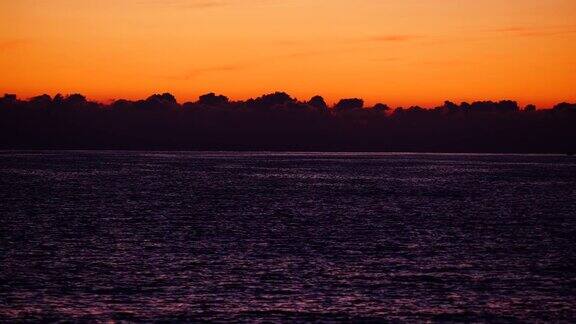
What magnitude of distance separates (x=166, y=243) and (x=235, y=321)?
31904mm

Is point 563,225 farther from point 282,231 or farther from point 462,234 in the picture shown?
point 282,231

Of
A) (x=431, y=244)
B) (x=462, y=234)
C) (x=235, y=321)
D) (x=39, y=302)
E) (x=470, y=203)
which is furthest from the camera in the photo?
(x=470, y=203)

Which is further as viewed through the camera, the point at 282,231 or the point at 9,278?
the point at 282,231

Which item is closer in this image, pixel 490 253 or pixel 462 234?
pixel 490 253

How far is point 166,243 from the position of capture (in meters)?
70.6

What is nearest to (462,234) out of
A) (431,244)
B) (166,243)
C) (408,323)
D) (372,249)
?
(431,244)

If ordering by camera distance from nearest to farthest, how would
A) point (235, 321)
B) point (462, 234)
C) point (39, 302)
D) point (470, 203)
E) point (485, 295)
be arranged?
point (235, 321)
point (39, 302)
point (485, 295)
point (462, 234)
point (470, 203)

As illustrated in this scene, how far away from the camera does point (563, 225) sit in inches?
3664

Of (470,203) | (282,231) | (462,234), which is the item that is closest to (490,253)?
(462,234)

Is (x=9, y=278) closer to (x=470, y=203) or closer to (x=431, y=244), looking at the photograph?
(x=431, y=244)

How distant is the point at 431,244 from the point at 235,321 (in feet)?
119

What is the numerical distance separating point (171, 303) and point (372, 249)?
91.7 feet

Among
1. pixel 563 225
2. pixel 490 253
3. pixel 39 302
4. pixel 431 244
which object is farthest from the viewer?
pixel 563 225

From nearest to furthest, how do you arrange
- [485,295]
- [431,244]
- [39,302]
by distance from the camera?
[39,302], [485,295], [431,244]
